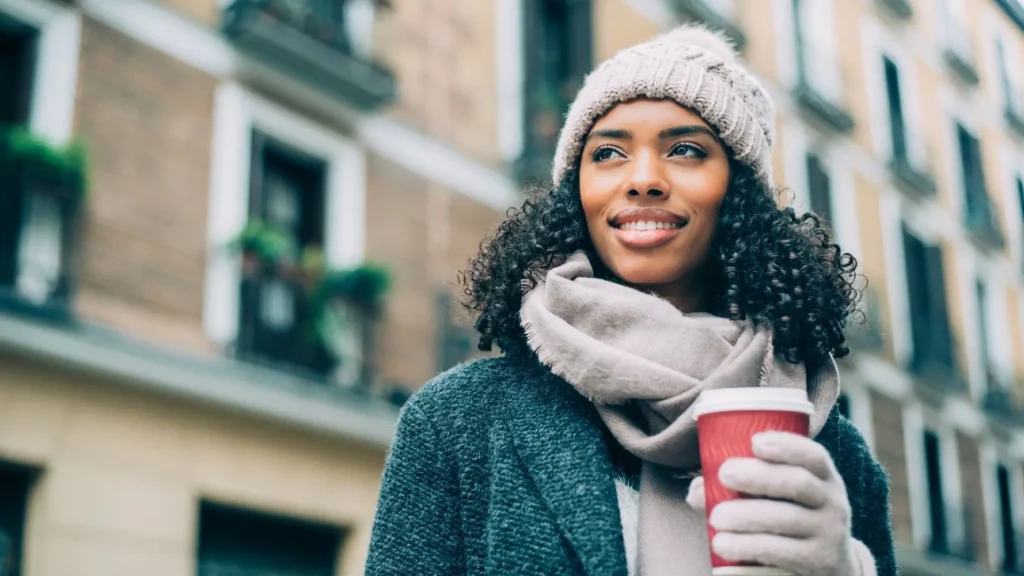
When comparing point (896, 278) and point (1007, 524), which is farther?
point (1007, 524)

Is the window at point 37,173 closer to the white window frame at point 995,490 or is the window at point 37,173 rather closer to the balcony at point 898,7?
the balcony at point 898,7

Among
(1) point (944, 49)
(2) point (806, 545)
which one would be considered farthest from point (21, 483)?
(1) point (944, 49)

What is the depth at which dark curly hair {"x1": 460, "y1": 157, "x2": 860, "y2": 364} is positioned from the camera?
2.07m

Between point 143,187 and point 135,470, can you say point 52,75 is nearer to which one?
point 143,187

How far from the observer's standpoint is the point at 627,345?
76.9 inches

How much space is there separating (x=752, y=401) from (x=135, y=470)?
788 cm

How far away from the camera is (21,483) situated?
823 centimetres

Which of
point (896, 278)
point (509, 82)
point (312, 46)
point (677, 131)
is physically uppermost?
point (896, 278)

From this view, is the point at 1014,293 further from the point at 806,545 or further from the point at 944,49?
the point at 806,545

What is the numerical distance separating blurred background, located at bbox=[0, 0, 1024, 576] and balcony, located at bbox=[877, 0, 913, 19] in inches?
249

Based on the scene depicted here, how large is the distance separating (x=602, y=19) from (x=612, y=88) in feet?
40.4

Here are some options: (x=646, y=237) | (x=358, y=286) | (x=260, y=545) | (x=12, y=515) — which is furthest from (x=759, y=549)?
(x=358, y=286)

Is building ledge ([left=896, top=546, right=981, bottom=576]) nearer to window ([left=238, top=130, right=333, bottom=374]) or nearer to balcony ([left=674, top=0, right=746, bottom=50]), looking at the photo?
balcony ([left=674, top=0, right=746, bottom=50])

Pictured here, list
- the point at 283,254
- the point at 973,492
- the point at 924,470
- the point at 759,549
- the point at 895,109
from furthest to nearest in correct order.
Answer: the point at 895,109, the point at 973,492, the point at 924,470, the point at 283,254, the point at 759,549
